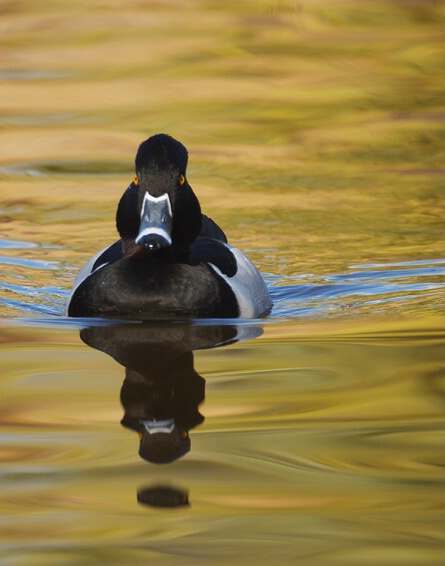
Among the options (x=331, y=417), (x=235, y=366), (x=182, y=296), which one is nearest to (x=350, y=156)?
(x=182, y=296)

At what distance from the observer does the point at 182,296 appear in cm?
797

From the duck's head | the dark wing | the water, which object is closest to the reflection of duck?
the water

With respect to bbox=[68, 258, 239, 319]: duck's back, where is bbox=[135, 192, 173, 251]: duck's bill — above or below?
above

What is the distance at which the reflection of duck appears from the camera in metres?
5.55

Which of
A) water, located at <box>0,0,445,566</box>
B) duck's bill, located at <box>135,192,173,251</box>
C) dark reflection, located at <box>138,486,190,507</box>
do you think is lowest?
water, located at <box>0,0,445,566</box>

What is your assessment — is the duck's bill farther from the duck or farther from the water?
the water

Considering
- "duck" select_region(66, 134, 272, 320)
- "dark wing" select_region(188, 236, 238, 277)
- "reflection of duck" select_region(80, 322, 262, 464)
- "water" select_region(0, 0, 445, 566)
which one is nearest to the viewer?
"water" select_region(0, 0, 445, 566)

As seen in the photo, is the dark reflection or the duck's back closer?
the dark reflection

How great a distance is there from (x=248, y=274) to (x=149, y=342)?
171 cm

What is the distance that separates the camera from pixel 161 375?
6598 millimetres

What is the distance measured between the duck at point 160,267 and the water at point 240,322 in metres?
0.19

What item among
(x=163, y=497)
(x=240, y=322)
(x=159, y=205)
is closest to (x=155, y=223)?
(x=159, y=205)

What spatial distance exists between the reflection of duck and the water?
2cm

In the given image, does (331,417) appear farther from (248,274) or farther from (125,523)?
(248,274)
